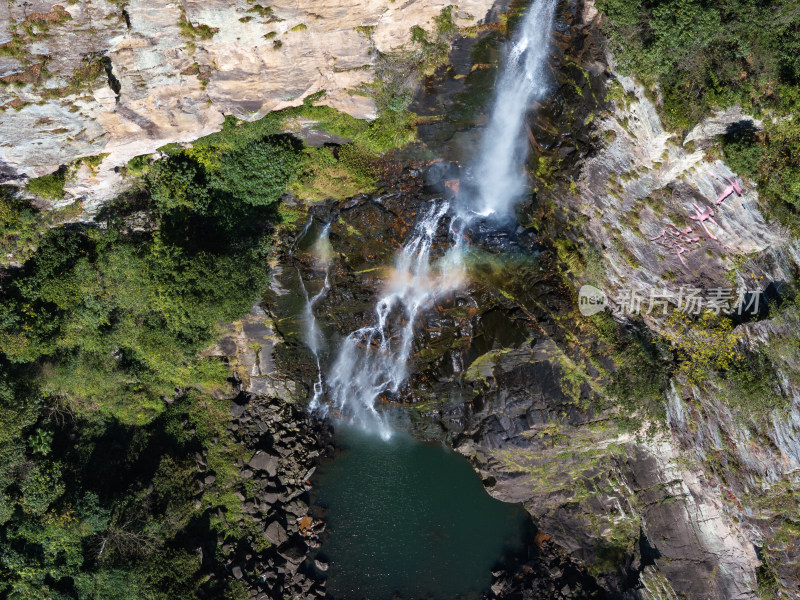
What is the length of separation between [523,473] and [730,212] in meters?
11.5

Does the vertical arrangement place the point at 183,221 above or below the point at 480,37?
below

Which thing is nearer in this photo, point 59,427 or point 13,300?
point 13,300

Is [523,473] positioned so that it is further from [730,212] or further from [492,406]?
[730,212]

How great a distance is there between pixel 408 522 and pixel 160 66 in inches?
720

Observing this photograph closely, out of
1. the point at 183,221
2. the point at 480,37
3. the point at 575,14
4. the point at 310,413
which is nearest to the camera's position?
the point at 575,14

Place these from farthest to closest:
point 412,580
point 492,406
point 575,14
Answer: point 412,580
point 492,406
point 575,14

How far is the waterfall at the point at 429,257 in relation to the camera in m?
16.2

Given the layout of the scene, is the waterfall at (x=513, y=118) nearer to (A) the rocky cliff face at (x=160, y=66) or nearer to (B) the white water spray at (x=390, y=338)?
(A) the rocky cliff face at (x=160, y=66)

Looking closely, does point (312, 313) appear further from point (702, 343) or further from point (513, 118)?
point (702, 343)

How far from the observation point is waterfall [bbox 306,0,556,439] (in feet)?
53.2

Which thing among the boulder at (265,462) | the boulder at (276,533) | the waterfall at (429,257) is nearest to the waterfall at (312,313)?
the waterfall at (429,257)

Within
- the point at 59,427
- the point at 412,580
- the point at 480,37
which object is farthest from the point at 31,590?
the point at 480,37

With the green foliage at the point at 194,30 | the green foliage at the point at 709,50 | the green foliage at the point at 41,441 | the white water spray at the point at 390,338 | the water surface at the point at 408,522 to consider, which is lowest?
the water surface at the point at 408,522

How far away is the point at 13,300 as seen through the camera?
1641cm
